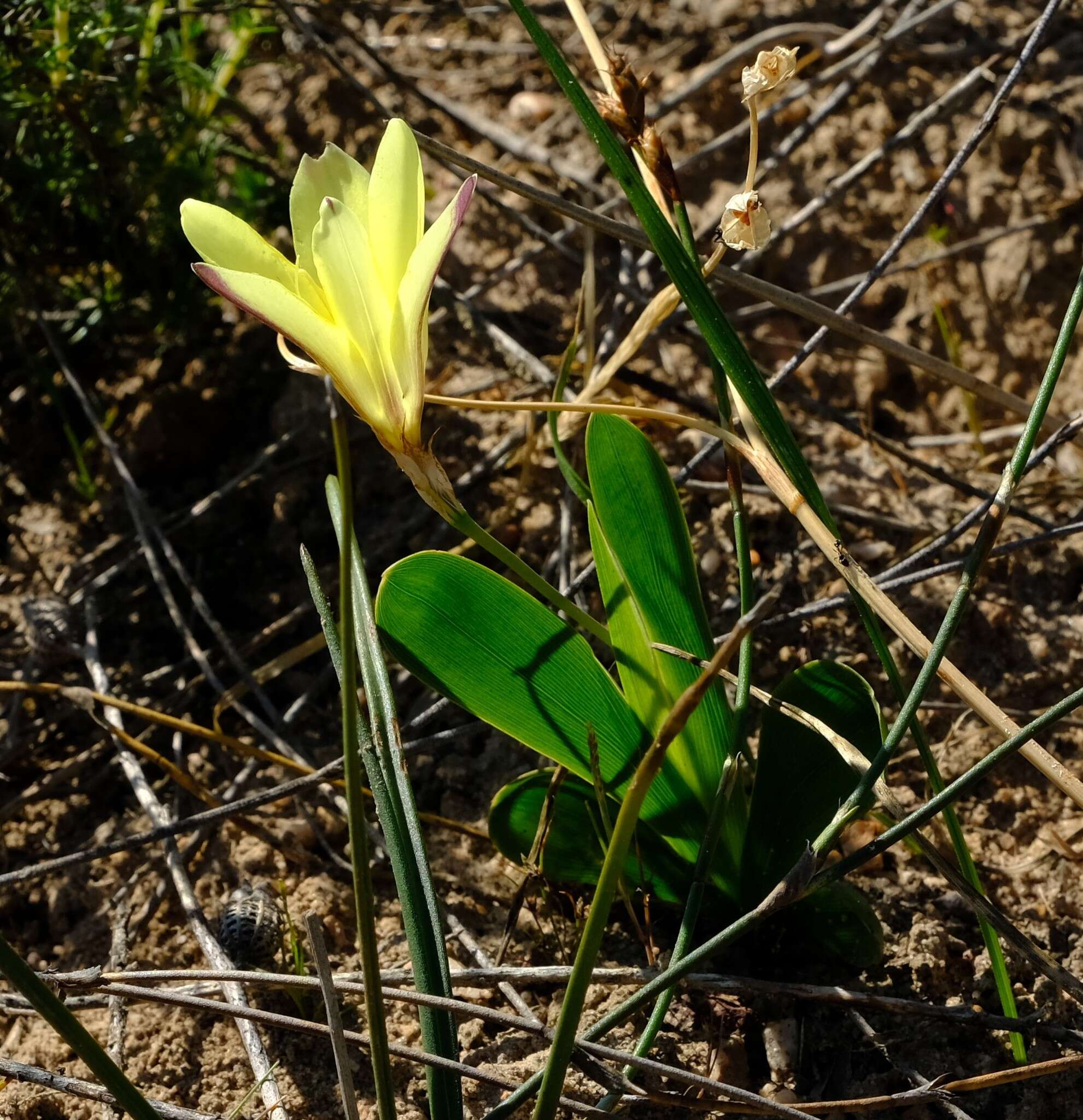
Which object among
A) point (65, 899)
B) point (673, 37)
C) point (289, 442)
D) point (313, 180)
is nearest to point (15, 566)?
point (289, 442)

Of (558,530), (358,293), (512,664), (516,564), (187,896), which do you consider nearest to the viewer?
(358,293)

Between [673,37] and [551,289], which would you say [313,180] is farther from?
[673,37]

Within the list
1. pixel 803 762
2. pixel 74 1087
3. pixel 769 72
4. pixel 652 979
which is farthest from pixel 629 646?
pixel 74 1087

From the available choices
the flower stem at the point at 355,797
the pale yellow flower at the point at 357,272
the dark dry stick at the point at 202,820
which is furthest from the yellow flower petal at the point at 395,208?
the dark dry stick at the point at 202,820

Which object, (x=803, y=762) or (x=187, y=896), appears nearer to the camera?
(x=803, y=762)

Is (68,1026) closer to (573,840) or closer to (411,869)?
(411,869)
